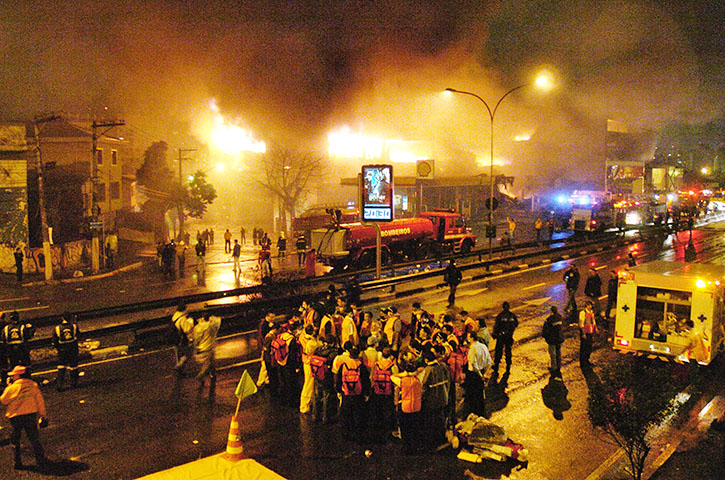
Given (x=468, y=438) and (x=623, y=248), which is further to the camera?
(x=623, y=248)

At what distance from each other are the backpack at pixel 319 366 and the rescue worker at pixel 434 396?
5.15 ft

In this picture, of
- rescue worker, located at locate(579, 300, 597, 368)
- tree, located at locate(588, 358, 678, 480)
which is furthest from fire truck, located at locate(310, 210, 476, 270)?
tree, located at locate(588, 358, 678, 480)

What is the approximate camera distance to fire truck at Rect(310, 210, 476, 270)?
23.0 meters

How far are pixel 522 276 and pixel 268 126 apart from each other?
31694mm

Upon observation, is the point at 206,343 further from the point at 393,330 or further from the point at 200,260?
the point at 200,260

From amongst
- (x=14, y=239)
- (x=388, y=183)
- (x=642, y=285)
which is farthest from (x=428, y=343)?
(x=14, y=239)

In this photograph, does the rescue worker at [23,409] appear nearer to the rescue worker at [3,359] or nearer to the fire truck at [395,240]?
the rescue worker at [3,359]

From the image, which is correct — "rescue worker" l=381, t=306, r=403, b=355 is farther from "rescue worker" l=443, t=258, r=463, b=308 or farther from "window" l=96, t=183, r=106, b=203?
"window" l=96, t=183, r=106, b=203

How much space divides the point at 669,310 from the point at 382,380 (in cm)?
662

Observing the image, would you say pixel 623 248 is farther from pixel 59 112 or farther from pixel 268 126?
pixel 59 112

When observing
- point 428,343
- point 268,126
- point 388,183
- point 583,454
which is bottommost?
point 583,454

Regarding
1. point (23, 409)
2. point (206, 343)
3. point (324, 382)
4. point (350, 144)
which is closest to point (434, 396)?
point (324, 382)

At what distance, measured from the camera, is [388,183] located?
19.0 meters

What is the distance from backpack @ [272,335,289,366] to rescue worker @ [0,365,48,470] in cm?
340
